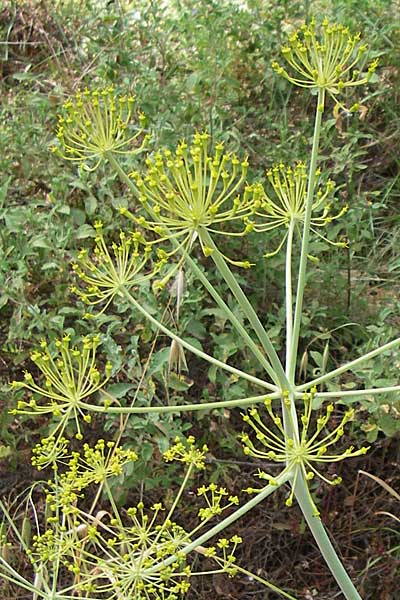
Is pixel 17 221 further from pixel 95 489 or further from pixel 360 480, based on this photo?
pixel 360 480

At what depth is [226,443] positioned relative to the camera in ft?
8.59

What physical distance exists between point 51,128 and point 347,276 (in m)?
1.39

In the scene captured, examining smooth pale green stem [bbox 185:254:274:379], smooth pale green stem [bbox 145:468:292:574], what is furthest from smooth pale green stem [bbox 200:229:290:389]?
smooth pale green stem [bbox 145:468:292:574]

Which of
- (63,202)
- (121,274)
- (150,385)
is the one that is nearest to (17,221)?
(63,202)

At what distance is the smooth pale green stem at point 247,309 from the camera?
142 cm

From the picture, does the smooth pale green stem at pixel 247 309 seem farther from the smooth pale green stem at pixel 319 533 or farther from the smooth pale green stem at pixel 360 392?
the smooth pale green stem at pixel 319 533

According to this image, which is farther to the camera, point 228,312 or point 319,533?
point 319,533

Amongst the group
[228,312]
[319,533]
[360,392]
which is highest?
[228,312]

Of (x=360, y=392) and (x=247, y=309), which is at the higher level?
(x=247, y=309)

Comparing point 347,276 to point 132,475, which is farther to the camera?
point 347,276

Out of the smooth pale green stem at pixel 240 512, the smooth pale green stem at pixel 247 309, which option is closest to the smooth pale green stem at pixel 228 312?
the smooth pale green stem at pixel 247 309

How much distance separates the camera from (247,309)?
152cm

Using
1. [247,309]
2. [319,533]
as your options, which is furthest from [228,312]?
[319,533]

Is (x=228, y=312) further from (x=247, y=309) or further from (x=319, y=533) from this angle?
(x=319, y=533)
